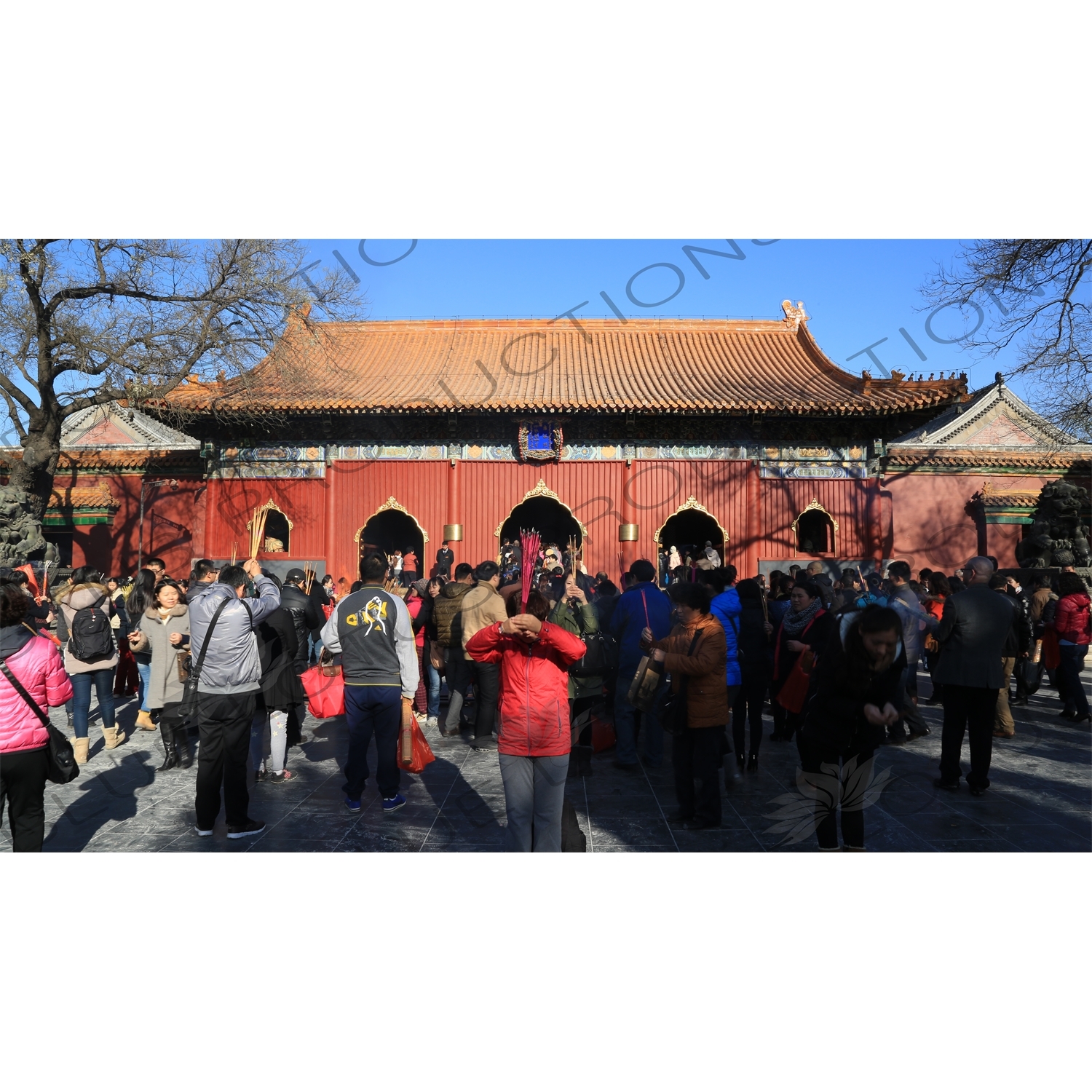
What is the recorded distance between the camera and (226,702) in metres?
4.39

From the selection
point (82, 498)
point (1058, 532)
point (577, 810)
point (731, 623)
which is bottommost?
point (577, 810)

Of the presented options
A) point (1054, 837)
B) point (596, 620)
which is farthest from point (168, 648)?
point (1054, 837)

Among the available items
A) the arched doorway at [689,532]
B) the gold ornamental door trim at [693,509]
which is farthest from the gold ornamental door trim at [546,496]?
the arched doorway at [689,532]

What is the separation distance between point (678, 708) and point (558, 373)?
43.6 ft

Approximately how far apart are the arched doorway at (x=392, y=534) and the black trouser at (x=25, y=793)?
10875 mm

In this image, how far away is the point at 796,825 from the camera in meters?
4.55

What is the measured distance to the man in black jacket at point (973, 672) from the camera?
16.9 ft

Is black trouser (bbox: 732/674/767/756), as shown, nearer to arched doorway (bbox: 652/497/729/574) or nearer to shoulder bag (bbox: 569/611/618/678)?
shoulder bag (bbox: 569/611/618/678)

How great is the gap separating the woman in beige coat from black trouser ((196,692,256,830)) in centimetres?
176

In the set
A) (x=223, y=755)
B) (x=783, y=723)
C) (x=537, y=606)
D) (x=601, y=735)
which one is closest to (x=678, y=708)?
(x=537, y=606)

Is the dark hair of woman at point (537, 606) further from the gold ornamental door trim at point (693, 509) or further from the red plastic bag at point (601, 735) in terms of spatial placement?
the gold ornamental door trim at point (693, 509)

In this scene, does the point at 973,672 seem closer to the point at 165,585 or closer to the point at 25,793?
the point at 25,793

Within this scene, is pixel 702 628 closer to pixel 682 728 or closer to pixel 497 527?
pixel 682 728

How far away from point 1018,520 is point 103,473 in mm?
19549
